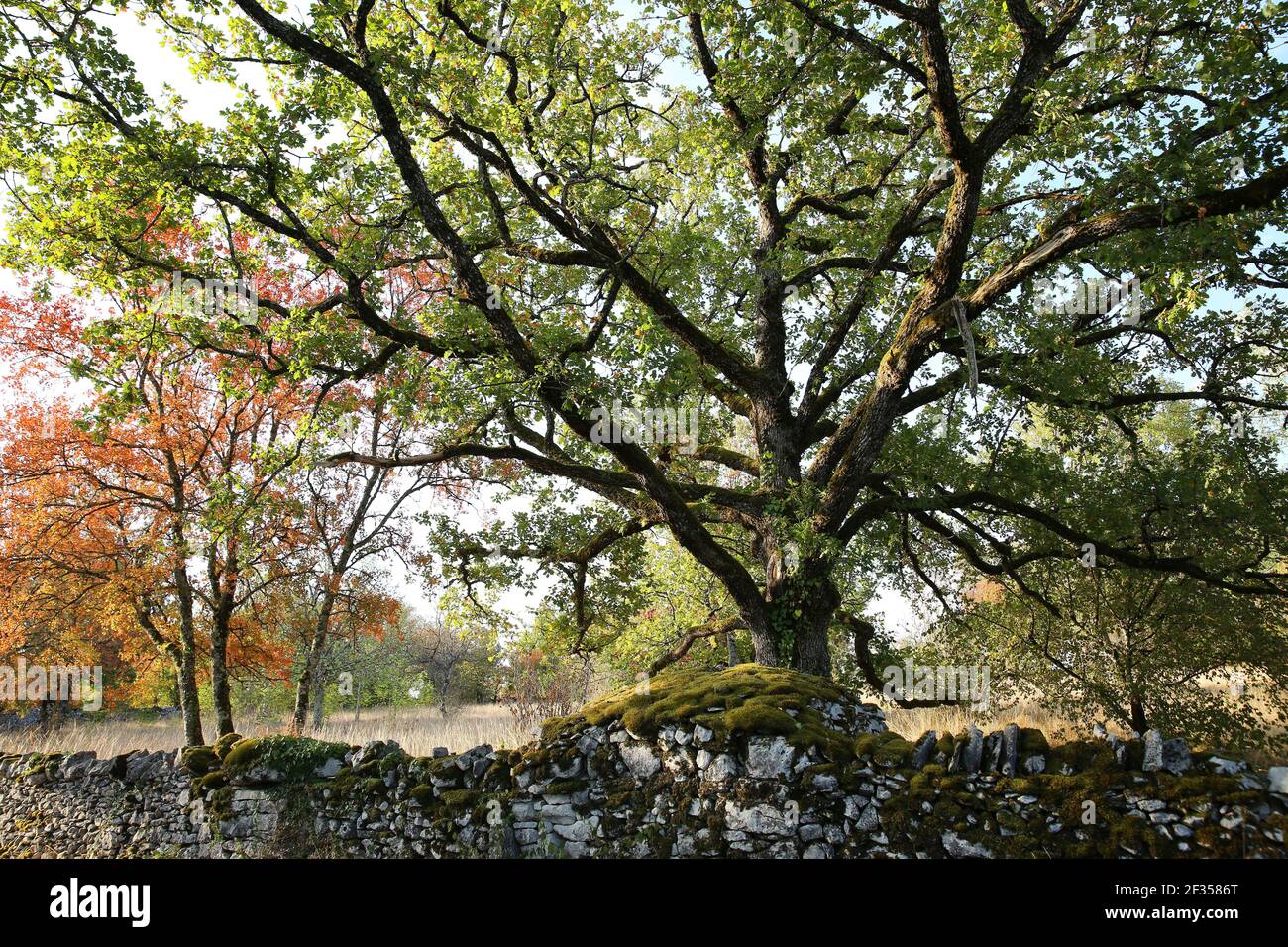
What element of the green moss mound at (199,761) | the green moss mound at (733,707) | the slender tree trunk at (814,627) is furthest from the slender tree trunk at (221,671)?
the slender tree trunk at (814,627)

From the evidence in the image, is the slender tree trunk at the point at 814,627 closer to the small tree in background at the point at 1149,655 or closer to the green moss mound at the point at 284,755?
the small tree in background at the point at 1149,655

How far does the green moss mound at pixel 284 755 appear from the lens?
8672mm

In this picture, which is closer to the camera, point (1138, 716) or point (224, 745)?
point (224, 745)

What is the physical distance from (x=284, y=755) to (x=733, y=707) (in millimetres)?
5731

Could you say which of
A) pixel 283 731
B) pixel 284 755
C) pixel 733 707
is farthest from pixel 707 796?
pixel 283 731

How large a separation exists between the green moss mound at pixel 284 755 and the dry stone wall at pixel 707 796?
1.0 inches

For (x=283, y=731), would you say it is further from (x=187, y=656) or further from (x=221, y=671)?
(x=187, y=656)

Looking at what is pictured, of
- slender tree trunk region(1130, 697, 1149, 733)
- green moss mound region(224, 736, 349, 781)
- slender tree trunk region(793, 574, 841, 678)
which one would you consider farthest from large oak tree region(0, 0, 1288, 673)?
green moss mound region(224, 736, 349, 781)

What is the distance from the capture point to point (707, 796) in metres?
6.53

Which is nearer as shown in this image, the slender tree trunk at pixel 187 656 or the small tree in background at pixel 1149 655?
the small tree in background at pixel 1149 655

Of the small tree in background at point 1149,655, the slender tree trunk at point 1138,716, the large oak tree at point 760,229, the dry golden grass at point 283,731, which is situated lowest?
the dry golden grass at point 283,731

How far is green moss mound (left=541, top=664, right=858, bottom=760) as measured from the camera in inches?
262
